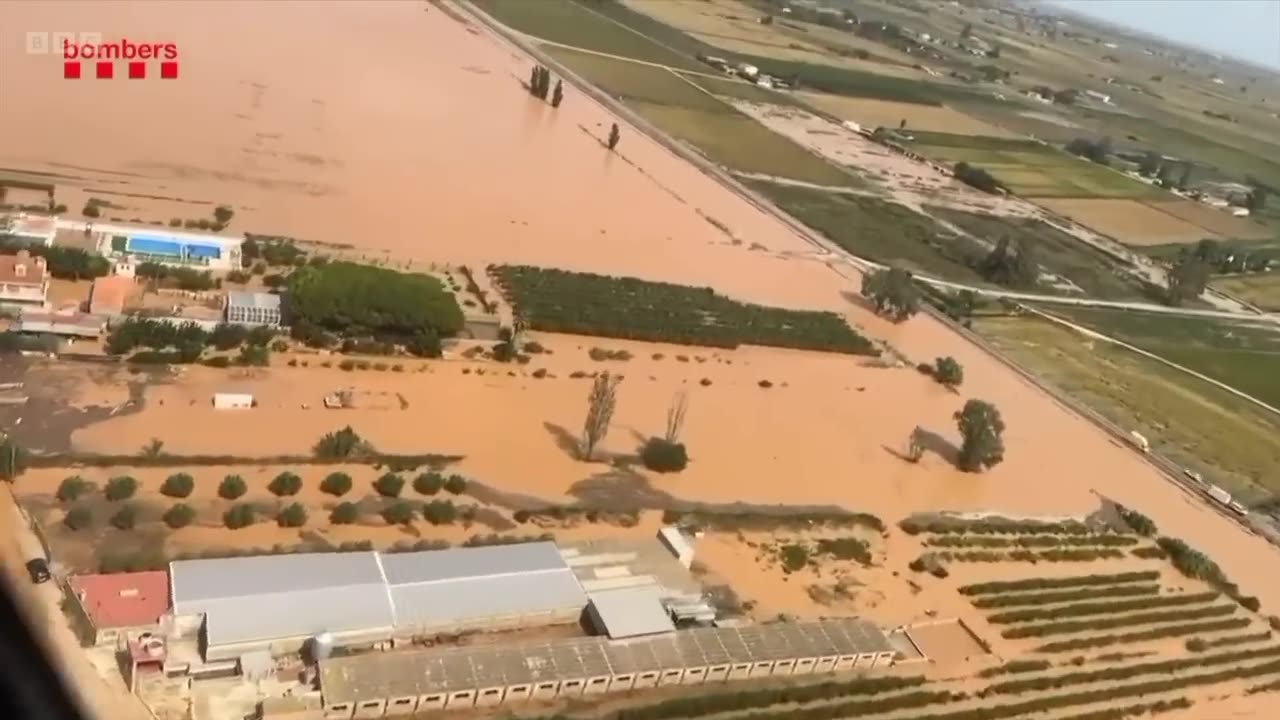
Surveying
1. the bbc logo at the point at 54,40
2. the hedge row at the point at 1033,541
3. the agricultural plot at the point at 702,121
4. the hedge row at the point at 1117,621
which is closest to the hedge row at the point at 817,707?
the hedge row at the point at 1117,621

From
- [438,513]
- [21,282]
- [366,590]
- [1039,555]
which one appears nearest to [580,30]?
[21,282]

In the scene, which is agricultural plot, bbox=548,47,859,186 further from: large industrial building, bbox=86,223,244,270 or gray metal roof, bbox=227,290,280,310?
gray metal roof, bbox=227,290,280,310

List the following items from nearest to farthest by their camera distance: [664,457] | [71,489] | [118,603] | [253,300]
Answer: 1. [118,603]
2. [71,489]
3. [664,457]
4. [253,300]

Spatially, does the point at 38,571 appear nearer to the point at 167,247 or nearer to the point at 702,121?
the point at 167,247

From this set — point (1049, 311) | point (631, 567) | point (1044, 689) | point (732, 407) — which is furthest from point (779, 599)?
point (1049, 311)

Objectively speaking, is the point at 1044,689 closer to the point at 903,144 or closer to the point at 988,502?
the point at 988,502

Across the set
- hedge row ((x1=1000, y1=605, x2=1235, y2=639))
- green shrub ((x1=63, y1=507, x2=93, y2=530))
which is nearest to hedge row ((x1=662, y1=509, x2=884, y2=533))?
hedge row ((x1=1000, y1=605, x2=1235, y2=639))

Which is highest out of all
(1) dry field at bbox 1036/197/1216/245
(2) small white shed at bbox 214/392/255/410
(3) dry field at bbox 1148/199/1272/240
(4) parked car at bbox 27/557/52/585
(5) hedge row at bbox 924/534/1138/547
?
(3) dry field at bbox 1148/199/1272/240
